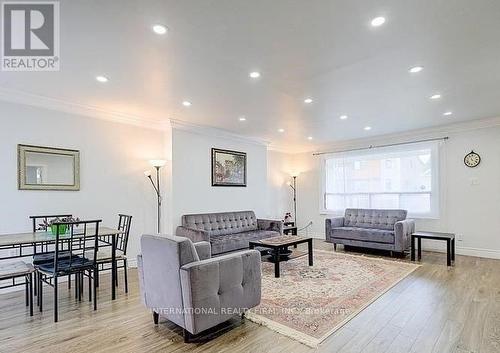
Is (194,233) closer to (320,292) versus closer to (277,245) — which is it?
(277,245)

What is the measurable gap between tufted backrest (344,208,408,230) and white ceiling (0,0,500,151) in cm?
224

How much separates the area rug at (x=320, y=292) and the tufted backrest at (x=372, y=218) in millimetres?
1108

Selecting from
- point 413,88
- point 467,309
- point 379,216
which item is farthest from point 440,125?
point 467,309

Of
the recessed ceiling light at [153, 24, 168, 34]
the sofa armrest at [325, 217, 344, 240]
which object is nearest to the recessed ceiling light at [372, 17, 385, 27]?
the recessed ceiling light at [153, 24, 168, 34]

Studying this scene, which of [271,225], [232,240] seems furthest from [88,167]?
[271,225]

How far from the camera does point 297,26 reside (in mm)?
2229

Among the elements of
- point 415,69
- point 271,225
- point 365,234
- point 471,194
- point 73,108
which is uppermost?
point 415,69

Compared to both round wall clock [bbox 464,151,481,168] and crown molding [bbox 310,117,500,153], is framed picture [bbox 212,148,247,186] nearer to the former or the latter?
crown molding [bbox 310,117,500,153]

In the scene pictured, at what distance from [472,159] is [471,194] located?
2.17 feet

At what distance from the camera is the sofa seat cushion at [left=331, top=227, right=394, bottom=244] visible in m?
5.39

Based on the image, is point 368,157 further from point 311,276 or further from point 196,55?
point 196,55

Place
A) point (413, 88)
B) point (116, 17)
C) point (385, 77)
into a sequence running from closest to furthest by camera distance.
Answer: point (116, 17) → point (385, 77) → point (413, 88)

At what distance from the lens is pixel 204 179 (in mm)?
5734

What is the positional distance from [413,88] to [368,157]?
11.1 feet
